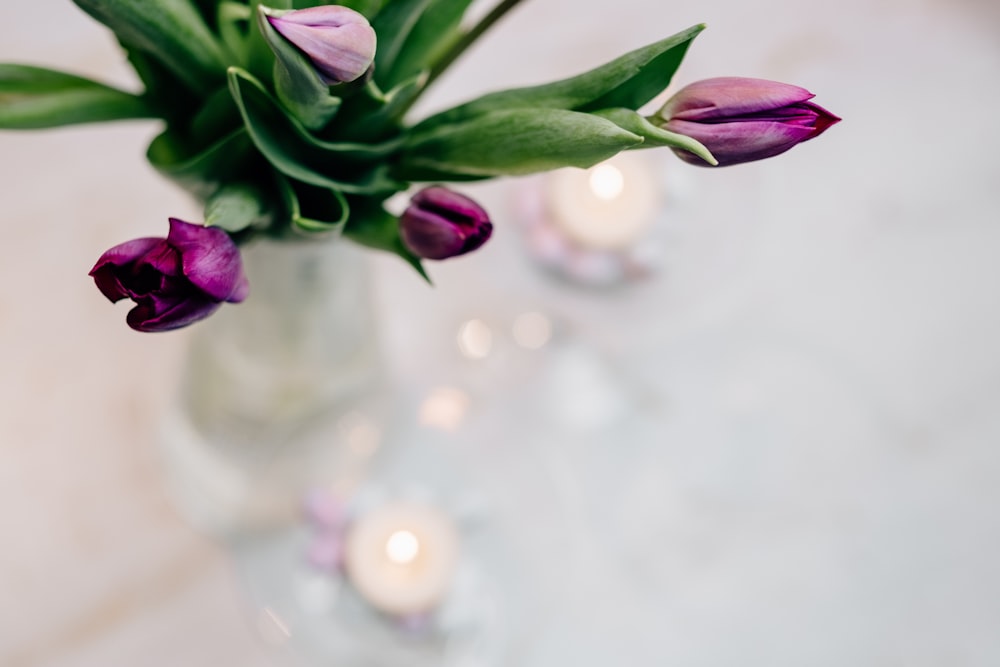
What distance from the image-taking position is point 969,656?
0.57 metres

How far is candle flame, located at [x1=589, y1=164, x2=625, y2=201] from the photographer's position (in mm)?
633

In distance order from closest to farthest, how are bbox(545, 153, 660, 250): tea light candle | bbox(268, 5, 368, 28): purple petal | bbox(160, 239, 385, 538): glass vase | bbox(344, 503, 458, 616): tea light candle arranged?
bbox(268, 5, 368, 28): purple petal
bbox(160, 239, 385, 538): glass vase
bbox(344, 503, 458, 616): tea light candle
bbox(545, 153, 660, 250): tea light candle

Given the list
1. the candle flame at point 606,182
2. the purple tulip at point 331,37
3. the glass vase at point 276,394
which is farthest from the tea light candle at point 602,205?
the purple tulip at point 331,37

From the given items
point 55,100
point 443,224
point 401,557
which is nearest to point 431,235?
point 443,224

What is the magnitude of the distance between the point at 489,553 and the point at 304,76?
1.20 feet

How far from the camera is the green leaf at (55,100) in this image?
31 centimetres

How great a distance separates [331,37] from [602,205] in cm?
41

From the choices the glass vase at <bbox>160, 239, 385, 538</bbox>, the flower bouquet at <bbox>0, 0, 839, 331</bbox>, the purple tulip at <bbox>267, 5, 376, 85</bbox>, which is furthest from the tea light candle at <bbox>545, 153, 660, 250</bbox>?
the purple tulip at <bbox>267, 5, 376, 85</bbox>

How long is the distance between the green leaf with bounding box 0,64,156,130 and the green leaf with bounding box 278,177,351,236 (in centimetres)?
6

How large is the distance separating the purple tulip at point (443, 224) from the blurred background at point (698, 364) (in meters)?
0.24

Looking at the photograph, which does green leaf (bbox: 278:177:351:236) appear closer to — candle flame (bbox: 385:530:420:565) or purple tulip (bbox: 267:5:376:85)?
purple tulip (bbox: 267:5:376:85)

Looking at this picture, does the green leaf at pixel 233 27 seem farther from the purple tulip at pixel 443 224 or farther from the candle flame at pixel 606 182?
the candle flame at pixel 606 182

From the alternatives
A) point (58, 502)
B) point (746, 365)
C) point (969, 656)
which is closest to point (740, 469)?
point (746, 365)

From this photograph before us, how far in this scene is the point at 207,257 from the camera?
244 mm
